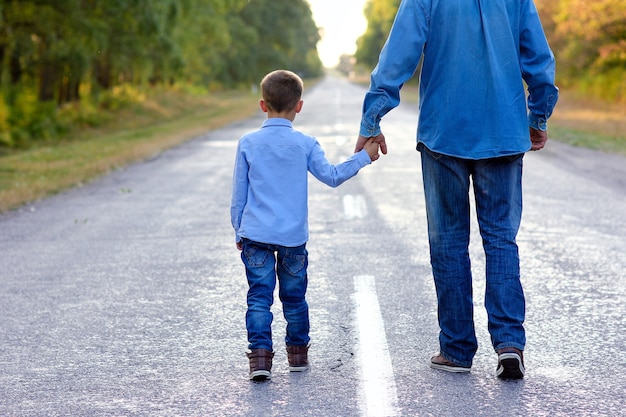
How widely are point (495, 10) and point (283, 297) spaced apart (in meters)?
1.66

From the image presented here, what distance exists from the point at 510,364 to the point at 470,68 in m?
1.36

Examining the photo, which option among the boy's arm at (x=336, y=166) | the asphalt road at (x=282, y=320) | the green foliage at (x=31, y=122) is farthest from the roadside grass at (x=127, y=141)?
the boy's arm at (x=336, y=166)

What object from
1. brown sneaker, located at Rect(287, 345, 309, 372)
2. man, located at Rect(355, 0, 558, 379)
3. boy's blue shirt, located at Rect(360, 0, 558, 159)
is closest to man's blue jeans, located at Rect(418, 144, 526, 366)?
man, located at Rect(355, 0, 558, 379)

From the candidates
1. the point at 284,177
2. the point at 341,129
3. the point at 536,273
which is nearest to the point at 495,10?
the point at 284,177

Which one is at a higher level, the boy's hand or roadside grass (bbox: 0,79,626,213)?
the boy's hand

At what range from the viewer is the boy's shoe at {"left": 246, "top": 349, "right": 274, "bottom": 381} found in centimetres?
399

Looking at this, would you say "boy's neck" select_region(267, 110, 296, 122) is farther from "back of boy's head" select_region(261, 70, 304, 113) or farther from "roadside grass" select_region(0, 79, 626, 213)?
"roadside grass" select_region(0, 79, 626, 213)

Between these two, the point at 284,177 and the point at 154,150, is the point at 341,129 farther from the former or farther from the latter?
the point at 284,177

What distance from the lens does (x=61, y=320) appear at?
17.3 ft

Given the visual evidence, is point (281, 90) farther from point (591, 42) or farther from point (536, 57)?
point (591, 42)

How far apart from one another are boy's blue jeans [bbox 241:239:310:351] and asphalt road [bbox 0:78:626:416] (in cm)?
21

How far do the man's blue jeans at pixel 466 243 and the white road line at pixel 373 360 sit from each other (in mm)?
332

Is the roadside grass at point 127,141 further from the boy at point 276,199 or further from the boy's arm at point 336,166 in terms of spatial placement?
the boy's arm at point 336,166

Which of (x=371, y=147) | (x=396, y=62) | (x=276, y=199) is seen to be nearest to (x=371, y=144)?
(x=371, y=147)
